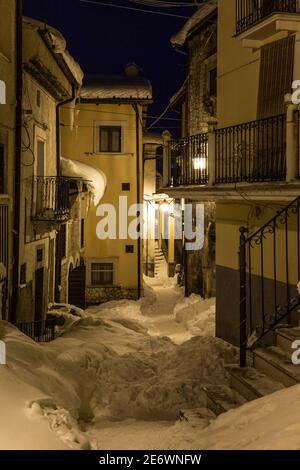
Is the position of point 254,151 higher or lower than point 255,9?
lower

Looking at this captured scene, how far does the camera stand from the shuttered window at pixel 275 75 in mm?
10758

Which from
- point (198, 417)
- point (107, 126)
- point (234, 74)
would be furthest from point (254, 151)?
point (107, 126)

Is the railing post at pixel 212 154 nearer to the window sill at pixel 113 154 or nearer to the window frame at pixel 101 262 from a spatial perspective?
the window sill at pixel 113 154

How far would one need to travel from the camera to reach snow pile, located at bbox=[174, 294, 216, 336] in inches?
666

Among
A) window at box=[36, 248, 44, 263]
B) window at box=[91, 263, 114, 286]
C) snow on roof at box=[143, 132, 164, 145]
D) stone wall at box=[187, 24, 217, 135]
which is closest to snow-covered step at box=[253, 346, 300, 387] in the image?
window at box=[36, 248, 44, 263]

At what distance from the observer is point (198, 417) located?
25.2 ft

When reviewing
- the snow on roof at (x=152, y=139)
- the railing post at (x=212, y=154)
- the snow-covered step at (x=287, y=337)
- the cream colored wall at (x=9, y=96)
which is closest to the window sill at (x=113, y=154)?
Answer: the snow on roof at (x=152, y=139)

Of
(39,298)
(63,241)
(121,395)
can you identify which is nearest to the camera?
(121,395)

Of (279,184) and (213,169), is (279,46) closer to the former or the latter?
(213,169)

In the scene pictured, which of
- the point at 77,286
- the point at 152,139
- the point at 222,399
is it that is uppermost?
the point at 152,139

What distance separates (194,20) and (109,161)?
6.67 metres

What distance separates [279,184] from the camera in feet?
29.6

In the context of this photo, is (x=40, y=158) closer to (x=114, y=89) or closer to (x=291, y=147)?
(x=114, y=89)
